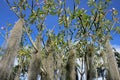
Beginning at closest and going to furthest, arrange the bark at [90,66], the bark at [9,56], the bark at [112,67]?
1. the bark at [9,56]
2. the bark at [112,67]
3. the bark at [90,66]

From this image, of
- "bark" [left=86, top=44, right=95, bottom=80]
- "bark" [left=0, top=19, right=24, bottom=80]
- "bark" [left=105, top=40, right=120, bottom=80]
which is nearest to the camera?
"bark" [left=0, top=19, right=24, bottom=80]

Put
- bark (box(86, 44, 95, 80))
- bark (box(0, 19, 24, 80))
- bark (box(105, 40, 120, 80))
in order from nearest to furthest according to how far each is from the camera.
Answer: bark (box(0, 19, 24, 80))
bark (box(105, 40, 120, 80))
bark (box(86, 44, 95, 80))

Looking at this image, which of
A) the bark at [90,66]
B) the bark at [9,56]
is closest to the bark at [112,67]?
the bark at [90,66]

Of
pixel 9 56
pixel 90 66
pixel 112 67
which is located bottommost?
pixel 112 67

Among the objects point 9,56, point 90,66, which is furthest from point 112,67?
point 9,56

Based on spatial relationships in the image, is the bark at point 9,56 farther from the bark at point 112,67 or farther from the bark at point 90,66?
the bark at point 112,67

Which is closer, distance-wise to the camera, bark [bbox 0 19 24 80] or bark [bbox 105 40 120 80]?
bark [bbox 0 19 24 80]

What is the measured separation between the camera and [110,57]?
9.73 m

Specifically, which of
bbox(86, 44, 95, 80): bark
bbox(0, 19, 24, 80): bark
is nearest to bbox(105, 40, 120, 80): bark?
bbox(86, 44, 95, 80): bark

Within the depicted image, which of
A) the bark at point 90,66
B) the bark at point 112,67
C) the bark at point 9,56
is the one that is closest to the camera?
the bark at point 9,56

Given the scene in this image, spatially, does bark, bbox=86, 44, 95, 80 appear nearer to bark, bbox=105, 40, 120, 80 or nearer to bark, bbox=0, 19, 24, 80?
bark, bbox=105, 40, 120, 80

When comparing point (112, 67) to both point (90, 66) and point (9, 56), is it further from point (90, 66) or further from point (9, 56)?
point (9, 56)

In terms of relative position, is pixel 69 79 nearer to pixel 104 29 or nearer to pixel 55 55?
pixel 104 29

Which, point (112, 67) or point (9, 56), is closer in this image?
point (9, 56)
